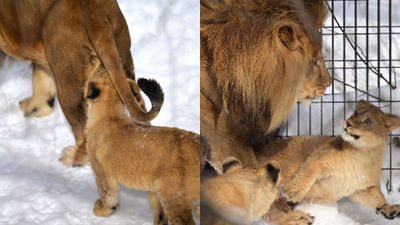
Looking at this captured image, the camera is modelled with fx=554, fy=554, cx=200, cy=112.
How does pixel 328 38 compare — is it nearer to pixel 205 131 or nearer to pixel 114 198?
pixel 205 131

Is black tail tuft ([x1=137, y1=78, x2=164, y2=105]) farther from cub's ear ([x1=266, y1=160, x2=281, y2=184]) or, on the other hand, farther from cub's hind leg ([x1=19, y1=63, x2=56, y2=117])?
cub's ear ([x1=266, y1=160, x2=281, y2=184])

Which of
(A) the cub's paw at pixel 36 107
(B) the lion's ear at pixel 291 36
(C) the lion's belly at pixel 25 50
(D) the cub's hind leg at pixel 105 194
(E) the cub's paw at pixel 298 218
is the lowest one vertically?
(D) the cub's hind leg at pixel 105 194

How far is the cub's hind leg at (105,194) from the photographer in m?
1.78

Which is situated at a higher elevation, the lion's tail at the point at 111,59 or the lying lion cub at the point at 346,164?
the lion's tail at the point at 111,59

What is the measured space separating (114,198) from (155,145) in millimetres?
220

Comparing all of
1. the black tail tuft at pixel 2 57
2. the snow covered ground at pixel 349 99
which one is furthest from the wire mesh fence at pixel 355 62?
the black tail tuft at pixel 2 57

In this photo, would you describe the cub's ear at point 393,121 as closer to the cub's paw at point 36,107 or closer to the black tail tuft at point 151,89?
the black tail tuft at point 151,89

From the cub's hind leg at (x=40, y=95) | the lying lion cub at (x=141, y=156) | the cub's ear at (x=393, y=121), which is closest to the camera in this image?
the cub's ear at (x=393, y=121)

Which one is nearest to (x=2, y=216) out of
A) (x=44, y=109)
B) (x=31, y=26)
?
(x=44, y=109)

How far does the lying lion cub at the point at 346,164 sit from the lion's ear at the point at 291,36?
231 mm

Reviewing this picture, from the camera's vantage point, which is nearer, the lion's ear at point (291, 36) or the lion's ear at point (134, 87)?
the lion's ear at point (291, 36)

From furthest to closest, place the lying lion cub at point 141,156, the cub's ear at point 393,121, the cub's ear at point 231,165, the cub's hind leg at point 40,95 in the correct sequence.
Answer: the cub's hind leg at point 40,95 < the lying lion cub at point 141,156 < the cub's ear at point 231,165 < the cub's ear at point 393,121

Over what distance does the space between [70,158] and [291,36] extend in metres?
0.85

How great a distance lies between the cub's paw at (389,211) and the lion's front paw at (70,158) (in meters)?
0.93
